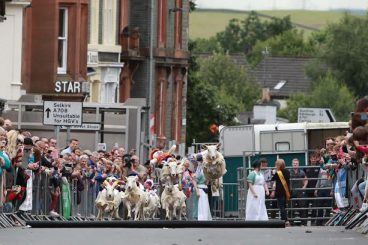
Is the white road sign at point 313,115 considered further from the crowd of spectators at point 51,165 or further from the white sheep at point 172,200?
the white sheep at point 172,200

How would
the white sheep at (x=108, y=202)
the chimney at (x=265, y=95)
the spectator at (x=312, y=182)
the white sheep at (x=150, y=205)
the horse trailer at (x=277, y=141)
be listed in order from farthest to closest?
the chimney at (x=265, y=95) < the horse trailer at (x=277, y=141) < the spectator at (x=312, y=182) < the white sheep at (x=150, y=205) < the white sheep at (x=108, y=202)

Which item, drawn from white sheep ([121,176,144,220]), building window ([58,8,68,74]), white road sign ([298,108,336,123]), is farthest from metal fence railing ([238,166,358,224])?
white road sign ([298,108,336,123])

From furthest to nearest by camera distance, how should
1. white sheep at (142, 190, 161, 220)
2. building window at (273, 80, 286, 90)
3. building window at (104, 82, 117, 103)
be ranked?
building window at (273, 80, 286, 90) < building window at (104, 82, 117, 103) < white sheep at (142, 190, 161, 220)

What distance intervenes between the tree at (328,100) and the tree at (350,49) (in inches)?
46.2

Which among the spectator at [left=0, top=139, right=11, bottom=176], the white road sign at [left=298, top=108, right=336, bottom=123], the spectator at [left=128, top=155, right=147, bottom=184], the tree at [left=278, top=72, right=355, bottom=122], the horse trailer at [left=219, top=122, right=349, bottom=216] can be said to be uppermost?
the tree at [left=278, top=72, right=355, bottom=122]

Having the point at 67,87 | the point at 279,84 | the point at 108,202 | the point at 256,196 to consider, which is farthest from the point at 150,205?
the point at 279,84

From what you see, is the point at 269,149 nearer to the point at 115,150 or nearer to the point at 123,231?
the point at 115,150

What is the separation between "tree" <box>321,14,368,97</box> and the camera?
130 m

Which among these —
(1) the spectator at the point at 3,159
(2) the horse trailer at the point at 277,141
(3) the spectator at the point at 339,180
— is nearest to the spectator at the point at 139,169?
(3) the spectator at the point at 339,180

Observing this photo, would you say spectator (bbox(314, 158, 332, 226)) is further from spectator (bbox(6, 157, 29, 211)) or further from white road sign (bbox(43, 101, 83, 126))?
spectator (bbox(6, 157, 29, 211))

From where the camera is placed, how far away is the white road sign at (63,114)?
148ft

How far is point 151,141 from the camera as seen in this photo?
207ft

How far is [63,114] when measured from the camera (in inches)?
1781

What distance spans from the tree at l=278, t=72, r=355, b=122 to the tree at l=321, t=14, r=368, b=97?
1174mm
